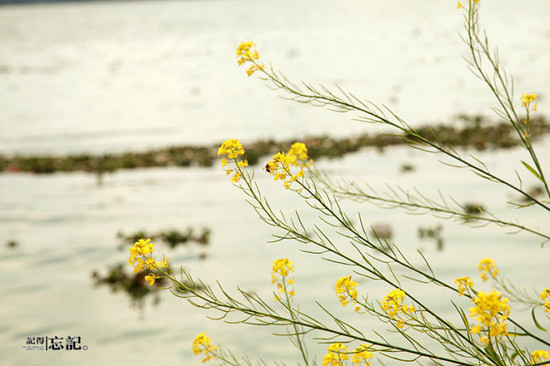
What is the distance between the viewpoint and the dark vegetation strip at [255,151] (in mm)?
11859

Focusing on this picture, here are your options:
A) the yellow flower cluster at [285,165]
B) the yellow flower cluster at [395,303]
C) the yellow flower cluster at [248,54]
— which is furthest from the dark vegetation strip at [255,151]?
the yellow flower cluster at [395,303]

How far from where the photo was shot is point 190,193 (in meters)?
10.3

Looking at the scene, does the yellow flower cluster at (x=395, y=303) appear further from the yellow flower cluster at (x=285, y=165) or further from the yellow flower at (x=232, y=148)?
the yellow flower at (x=232, y=148)

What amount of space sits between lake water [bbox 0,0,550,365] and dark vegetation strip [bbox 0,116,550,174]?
0.36 metres

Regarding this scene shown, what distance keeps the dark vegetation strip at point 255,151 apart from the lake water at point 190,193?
1.18ft

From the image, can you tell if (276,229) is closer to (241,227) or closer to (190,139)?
(241,227)

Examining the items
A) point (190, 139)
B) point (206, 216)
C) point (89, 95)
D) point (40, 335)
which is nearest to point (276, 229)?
point (206, 216)

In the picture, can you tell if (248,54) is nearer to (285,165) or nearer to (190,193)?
(285,165)

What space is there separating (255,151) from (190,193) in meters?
2.07

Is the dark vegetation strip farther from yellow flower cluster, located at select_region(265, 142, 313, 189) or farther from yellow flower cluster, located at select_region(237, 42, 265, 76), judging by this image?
yellow flower cluster, located at select_region(265, 142, 313, 189)

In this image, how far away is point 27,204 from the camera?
10141mm

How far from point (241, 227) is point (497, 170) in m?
4.36

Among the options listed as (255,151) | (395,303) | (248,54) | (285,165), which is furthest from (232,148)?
(255,151)

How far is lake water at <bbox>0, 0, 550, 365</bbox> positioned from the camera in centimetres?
612
